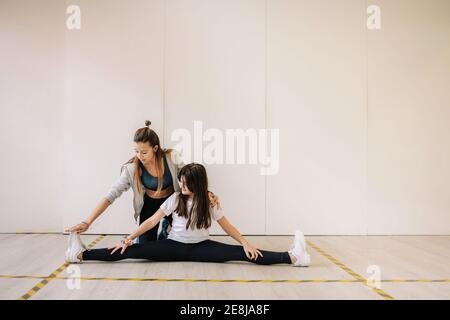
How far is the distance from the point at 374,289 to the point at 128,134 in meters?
3.24

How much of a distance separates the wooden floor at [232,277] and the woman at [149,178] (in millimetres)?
498

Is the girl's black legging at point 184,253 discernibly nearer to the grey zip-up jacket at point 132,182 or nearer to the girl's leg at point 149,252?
the girl's leg at point 149,252

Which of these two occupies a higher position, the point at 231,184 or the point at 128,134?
the point at 128,134

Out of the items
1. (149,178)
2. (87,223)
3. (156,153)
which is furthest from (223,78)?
(87,223)

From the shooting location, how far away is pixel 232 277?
3.45m

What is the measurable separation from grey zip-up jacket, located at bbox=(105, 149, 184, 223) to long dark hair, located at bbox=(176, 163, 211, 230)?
1.23 feet

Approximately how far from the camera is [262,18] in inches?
215

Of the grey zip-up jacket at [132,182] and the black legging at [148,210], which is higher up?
the grey zip-up jacket at [132,182]

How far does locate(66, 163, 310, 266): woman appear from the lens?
3740mm

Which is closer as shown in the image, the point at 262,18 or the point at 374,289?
the point at 374,289

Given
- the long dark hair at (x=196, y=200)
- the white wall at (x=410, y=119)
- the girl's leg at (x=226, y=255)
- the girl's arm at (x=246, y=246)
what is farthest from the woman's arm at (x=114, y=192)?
the white wall at (x=410, y=119)

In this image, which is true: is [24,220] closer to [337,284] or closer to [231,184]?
[231,184]

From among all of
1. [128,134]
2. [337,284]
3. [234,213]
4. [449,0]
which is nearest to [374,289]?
[337,284]

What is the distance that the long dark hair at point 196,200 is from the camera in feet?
12.3
